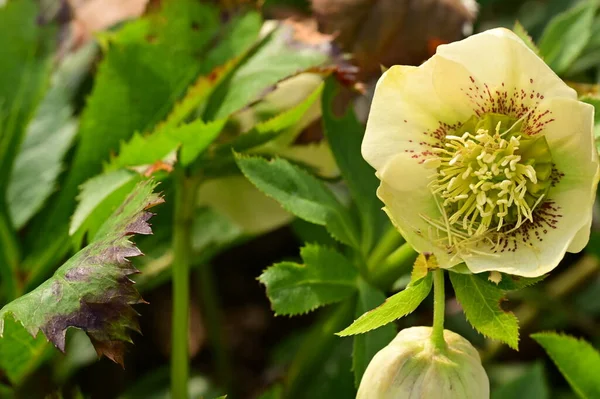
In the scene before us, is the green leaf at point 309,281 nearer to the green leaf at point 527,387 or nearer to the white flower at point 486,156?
the white flower at point 486,156

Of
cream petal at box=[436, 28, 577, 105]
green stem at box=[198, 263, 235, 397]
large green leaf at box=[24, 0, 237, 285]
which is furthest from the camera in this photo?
green stem at box=[198, 263, 235, 397]

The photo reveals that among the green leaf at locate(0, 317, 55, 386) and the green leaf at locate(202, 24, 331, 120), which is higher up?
the green leaf at locate(202, 24, 331, 120)

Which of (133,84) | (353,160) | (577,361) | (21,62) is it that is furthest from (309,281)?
(21,62)

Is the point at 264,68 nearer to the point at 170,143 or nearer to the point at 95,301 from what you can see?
the point at 170,143

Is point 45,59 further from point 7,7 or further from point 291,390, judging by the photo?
point 291,390

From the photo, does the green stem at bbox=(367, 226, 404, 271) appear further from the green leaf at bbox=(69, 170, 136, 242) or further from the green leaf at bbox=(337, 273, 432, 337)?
the green leaf at bbox=(69, 170, 136, 242)

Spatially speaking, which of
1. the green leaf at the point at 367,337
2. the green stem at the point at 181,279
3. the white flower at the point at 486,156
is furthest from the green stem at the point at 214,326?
the white flower at the point at 486,156

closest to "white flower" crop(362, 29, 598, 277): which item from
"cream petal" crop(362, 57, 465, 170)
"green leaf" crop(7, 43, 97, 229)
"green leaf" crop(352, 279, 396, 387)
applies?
"cream petal" crop(362, 57, 465, 170)

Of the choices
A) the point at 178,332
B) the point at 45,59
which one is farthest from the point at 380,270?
the point at 45,59
